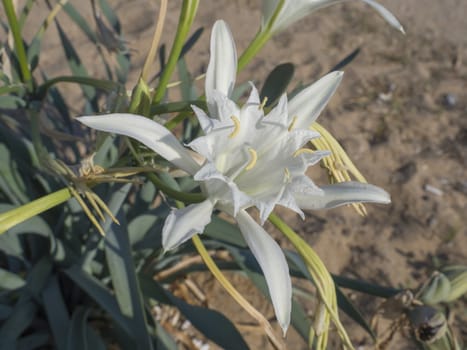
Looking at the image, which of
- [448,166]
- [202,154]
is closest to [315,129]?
[202,154]

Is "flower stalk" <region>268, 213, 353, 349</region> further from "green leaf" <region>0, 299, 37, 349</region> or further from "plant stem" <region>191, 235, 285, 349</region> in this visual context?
"green leaf" <region>0, 299, 37, 349</region>

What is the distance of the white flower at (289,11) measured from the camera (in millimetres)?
875

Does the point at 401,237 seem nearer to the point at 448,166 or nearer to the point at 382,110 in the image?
the point at 448,166

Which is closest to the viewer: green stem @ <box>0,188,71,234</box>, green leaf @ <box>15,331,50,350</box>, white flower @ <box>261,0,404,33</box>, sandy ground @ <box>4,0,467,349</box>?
green stem @ <box>0,188,71,234</box>

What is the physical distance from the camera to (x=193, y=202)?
2.56ft

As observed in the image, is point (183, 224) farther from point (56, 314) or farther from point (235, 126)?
point (56, 314)

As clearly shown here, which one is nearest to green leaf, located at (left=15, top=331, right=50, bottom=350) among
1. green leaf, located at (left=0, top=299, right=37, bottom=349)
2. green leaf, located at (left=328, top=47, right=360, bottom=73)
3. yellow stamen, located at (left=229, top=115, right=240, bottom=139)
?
green leaf, located at (left=0, top=299, right=37, bottom=349)

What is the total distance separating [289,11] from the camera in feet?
2.91

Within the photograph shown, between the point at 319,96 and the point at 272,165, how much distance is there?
0.14 meters

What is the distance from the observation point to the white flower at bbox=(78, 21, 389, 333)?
73 centimetres

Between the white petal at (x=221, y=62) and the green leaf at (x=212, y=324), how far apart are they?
1.71 ft

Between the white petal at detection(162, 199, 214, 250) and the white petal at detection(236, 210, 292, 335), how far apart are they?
0.26 feet

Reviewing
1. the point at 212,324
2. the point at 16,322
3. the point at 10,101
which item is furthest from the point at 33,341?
the point at 10,101

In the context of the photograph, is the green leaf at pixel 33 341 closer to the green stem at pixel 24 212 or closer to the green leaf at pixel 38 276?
the green leaf at pixel 38 276
